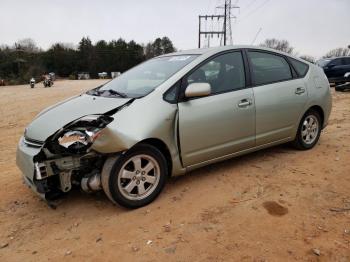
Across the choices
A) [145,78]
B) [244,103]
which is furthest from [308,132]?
[145,78]

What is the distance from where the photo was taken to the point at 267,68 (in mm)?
4734

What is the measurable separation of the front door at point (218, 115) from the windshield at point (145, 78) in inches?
11.1

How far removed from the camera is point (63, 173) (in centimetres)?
333

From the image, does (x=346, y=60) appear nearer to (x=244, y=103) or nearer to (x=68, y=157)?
(x=244, y=103)

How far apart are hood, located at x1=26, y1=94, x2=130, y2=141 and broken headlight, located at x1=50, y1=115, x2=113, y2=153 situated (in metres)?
0.08

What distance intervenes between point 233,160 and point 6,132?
5.62 meters

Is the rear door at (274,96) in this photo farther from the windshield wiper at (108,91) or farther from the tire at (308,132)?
the windshield wiper at (108,91)

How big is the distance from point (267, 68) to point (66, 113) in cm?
271

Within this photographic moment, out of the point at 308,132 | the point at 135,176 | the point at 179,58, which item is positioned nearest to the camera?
the point at 135,176

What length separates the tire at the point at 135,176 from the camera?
337 cm

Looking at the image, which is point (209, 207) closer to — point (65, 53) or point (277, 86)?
point (277, 86)

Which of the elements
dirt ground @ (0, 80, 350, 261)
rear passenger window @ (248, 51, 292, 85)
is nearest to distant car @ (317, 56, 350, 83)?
rear passenger window @ (248, 51, 292, 85)

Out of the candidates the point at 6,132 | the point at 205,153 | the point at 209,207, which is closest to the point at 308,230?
the point at 209,207

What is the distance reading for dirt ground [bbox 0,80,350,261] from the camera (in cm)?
285
